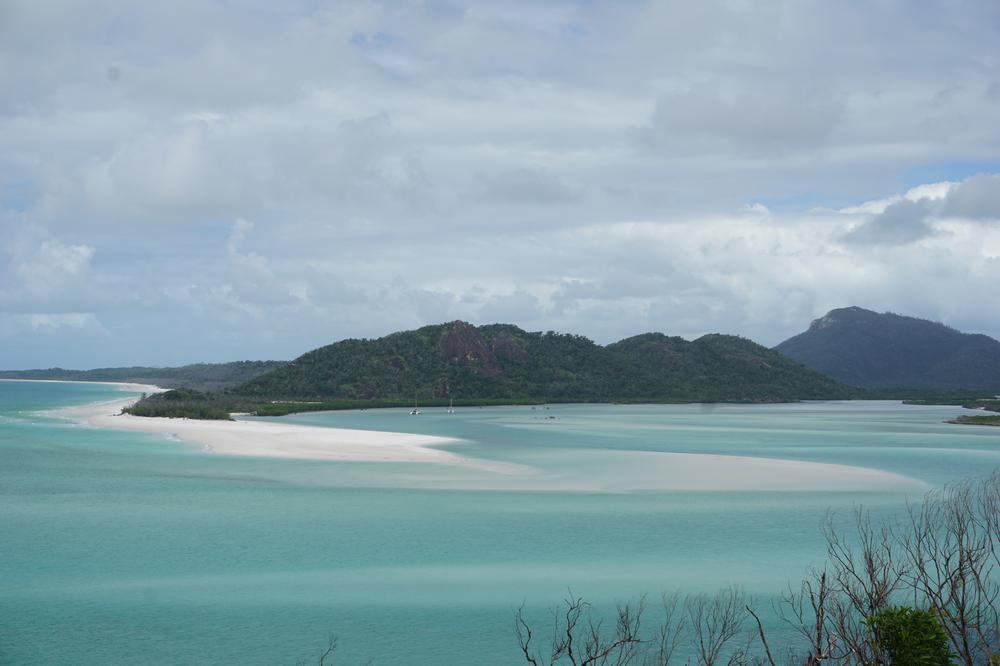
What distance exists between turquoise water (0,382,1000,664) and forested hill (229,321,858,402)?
201 ft

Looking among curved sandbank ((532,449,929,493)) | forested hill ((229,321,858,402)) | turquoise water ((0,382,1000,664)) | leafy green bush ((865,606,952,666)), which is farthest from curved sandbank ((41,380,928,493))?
forested hill ((229,321,858,402))

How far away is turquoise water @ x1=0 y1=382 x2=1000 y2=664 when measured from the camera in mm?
13461

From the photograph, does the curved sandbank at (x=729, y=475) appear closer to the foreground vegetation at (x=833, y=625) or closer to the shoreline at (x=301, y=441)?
the shoreline at (x=301, y=441)

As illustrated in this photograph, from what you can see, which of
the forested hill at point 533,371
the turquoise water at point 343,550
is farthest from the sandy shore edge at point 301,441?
the forested hill at point 533,371

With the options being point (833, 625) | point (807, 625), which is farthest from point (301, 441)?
point (833, 625)

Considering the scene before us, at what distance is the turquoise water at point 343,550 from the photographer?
44.2 feet

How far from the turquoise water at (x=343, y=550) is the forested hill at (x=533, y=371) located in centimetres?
6119

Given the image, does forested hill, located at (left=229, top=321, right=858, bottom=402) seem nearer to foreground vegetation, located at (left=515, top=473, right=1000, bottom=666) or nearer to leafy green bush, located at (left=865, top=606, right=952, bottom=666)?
foreground vegetation, located at (left=515, top=473, right=1000, bottom=666)

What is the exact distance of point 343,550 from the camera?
A: 18.8 meters

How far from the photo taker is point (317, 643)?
13.1 meters

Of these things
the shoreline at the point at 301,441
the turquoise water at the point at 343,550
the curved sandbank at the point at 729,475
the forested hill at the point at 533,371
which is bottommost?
the turquoise water at the point at 343,550

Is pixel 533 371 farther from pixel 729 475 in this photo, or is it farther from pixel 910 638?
pixel 910 638

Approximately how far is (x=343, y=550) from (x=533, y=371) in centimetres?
9561

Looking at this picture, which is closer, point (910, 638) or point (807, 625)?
point (910, 638)
